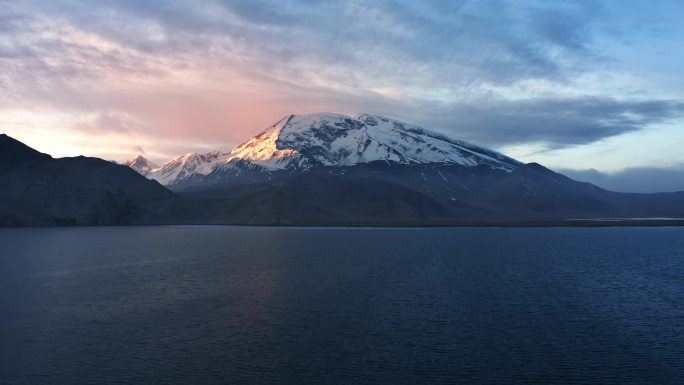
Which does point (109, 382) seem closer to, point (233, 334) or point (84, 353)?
point (84, 353)

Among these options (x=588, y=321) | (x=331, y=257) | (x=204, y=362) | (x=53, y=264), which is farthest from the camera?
(x=331, y=257)

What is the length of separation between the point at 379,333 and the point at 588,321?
66.1ft

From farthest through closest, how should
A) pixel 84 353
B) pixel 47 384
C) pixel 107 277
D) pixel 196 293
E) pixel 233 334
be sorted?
1. pixel 107 277
2. pixel 196 293
3. pixel 233 334
4. pixel 84 353
5. pixel 47 384

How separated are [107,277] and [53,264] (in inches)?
1107

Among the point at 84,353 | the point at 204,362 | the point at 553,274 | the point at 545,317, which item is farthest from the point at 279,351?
the point at 553,274

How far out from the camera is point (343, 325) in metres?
51.9

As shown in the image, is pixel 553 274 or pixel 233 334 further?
pixel 553 274

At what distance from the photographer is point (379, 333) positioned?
48.4m

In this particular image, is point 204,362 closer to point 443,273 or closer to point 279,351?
point 279,351

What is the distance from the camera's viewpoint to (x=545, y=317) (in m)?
54.6

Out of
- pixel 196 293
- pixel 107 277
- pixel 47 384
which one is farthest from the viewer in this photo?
pixel 107 277

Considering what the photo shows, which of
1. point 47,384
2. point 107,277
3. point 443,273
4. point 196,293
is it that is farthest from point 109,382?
point 443,273

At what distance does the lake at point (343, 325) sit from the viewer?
124 feet

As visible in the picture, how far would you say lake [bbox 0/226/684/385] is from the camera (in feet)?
124
